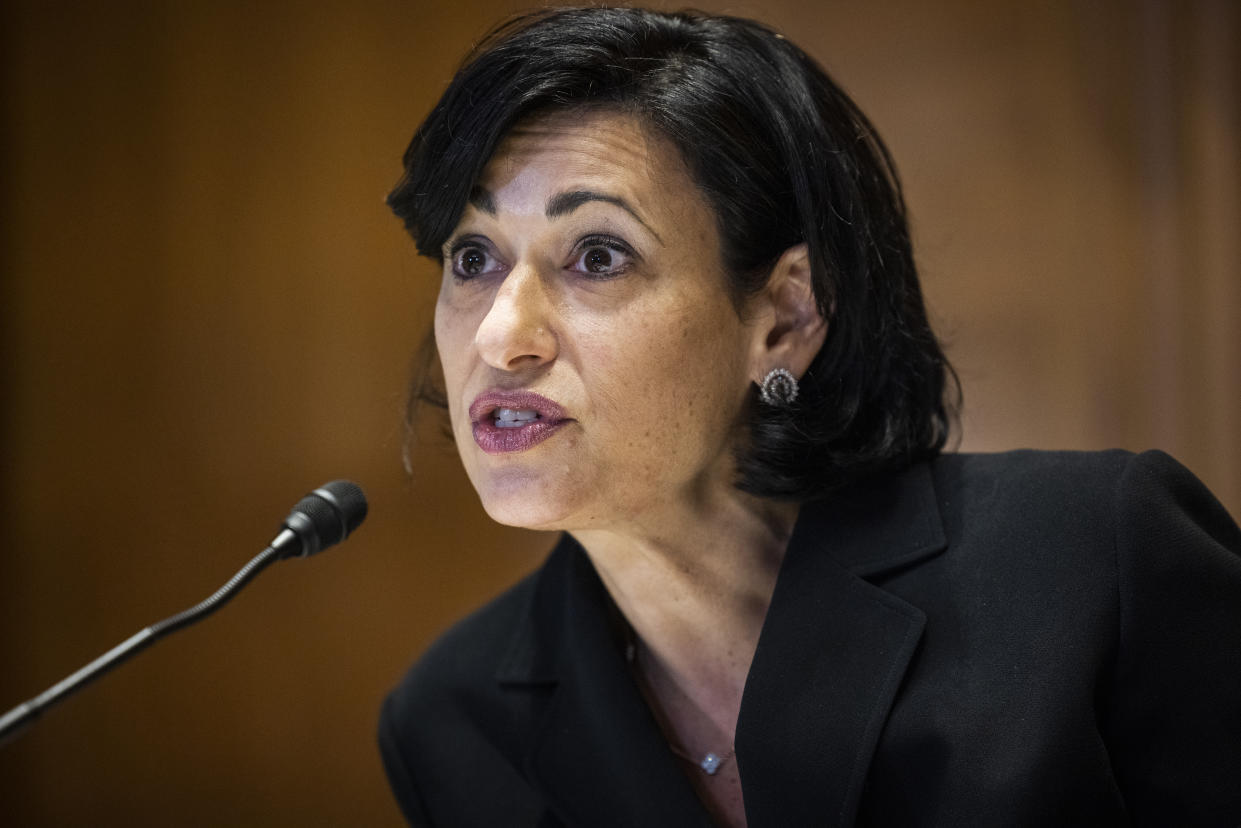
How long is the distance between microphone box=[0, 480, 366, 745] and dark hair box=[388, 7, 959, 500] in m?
0.40

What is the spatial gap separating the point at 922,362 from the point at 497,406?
62 centimetres

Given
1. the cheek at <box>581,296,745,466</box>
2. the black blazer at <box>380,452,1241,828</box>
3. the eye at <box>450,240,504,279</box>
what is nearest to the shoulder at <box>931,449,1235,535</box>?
the black blazer at <box>380,452,1241,828</box>

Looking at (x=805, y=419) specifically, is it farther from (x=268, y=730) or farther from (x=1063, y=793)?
(x=268, y=730)

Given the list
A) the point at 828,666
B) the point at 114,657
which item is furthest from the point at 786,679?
the point at 114,657

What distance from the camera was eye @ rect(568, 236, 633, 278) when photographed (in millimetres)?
1336

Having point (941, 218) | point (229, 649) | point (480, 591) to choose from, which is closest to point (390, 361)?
point (480, 591)

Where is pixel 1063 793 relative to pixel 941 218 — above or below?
below

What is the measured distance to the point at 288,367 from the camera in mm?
2631

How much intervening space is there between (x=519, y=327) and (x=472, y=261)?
19 centimetres

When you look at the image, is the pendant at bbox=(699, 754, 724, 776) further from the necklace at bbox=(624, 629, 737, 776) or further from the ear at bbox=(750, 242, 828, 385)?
the ear at bbox=(750, 242, 828, 385)

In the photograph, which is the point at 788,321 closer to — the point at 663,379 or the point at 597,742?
the point at 663,379

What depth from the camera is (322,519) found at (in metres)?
1.14

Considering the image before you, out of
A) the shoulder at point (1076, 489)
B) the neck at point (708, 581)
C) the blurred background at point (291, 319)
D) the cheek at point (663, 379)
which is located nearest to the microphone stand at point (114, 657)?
the cheek at point (663, 379)

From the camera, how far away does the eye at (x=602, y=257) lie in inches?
52.6
